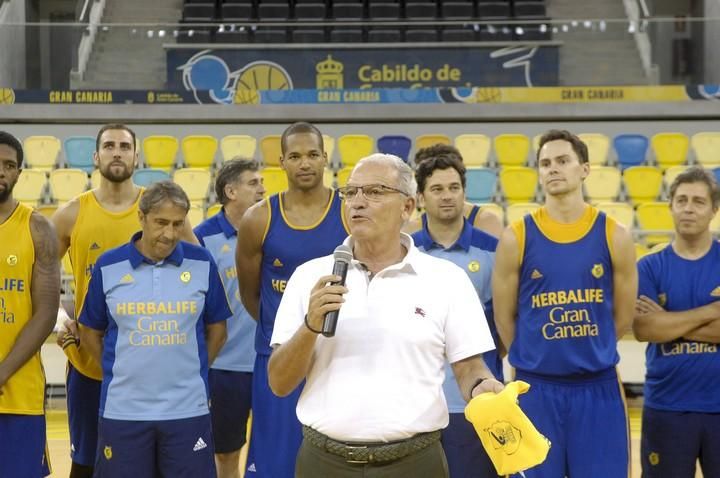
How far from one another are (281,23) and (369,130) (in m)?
1.86

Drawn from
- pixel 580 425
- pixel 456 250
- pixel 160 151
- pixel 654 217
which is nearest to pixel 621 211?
pixel 654 217

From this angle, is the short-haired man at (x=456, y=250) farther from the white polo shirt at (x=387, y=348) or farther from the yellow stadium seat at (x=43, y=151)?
the yellow stadium seat at (x=43, y=151)

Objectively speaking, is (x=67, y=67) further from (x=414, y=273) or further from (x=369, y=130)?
(x=414, y=273)

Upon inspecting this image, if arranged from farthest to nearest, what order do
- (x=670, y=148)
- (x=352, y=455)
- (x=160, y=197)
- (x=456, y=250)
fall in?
(x=670, y=148)
(x=456, y=250)
(x=160, y=197)
(x=352, y=455)

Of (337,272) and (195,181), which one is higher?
(195,181)

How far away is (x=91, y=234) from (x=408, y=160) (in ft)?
27.0

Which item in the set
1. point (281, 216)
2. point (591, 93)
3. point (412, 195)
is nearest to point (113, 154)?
point (281, 216)

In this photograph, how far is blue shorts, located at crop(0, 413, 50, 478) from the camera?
4.10m

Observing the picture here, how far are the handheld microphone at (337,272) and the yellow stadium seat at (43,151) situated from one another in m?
10.7

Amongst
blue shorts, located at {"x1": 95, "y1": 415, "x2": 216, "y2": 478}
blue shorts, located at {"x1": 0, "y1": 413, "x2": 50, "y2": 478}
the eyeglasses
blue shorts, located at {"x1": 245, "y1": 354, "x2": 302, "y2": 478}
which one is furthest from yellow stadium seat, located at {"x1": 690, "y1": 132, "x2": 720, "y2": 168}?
the eyeglasses

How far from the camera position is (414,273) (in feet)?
9.70

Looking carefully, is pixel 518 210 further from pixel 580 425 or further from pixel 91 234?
pixel 580 425

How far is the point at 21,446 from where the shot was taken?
4141 mm

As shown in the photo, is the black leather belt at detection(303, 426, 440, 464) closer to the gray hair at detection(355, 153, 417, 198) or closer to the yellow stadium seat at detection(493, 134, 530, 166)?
the gray hair at detection(355, 153, 417, 198)
